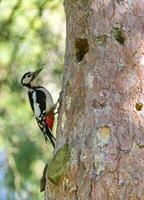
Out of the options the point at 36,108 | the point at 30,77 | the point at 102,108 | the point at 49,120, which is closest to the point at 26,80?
the point at 30,77

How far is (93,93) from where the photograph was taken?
2.81 m

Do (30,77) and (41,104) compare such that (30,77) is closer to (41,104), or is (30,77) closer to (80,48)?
(41,104)

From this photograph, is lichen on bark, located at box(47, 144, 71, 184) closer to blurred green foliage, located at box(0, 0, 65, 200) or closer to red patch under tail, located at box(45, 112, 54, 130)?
red patch under tail, located at box(45, 112, 54, 130)

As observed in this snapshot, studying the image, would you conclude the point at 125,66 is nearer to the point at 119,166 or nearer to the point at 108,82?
the point at 108,82

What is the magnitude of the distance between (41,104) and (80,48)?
1317mm


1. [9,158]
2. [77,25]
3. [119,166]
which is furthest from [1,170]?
[119,166]

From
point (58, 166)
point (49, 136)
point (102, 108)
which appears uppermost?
point (49, 136)

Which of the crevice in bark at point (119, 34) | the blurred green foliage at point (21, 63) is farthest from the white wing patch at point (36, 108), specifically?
the crevice in bark at point (119, 34)

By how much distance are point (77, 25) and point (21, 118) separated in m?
2.18

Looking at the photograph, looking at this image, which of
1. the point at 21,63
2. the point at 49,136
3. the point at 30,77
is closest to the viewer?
the point at 49,136

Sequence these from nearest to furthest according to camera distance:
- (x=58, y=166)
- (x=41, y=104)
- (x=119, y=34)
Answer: (x=58, y=166) < (x=119, y=34) < (x=41, y=104)

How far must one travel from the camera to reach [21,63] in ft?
16.5

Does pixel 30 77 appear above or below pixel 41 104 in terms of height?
above

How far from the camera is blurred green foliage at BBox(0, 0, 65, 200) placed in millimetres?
4934
